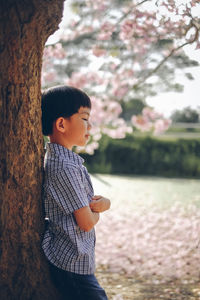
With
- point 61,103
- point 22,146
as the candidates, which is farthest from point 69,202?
point 61,103

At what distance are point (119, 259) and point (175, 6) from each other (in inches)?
102

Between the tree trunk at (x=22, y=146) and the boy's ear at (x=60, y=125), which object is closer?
the tree trunk at (x=22, y=146)

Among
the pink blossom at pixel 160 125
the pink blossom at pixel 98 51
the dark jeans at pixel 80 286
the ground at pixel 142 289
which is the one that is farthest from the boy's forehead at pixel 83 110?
the pink blossom at pixel 160 125

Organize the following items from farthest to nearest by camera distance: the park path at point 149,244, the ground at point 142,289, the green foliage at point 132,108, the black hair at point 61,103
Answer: the green foliage at point 132,108 → the park path at point 149,244 → the ground at point 142,289 → the black hair at point 61,103

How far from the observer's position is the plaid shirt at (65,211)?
1621 millimetres

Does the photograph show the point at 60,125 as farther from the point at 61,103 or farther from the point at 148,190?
the point at 148,190

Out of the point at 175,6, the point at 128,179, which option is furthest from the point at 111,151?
the point at 175,6

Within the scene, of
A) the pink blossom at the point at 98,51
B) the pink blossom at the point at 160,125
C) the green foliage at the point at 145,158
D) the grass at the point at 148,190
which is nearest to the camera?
the pink blossom at the point at 98,51

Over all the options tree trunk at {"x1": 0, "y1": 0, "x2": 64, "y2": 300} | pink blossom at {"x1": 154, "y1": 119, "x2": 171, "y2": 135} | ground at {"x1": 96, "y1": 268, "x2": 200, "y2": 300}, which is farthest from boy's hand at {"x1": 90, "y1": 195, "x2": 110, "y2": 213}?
pink blossom at {"x1": 154, "y1": 119, "x2": 171, "y2": 135}

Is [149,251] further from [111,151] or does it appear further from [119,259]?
[111,151]

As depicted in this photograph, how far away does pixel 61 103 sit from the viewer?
1.75m

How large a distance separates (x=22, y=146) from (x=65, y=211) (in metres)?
0.33

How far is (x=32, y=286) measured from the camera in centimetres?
180

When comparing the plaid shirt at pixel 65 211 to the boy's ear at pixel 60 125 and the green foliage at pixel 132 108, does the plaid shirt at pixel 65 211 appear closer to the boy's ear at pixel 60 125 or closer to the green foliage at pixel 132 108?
the boy's ear at pixel 60 125
